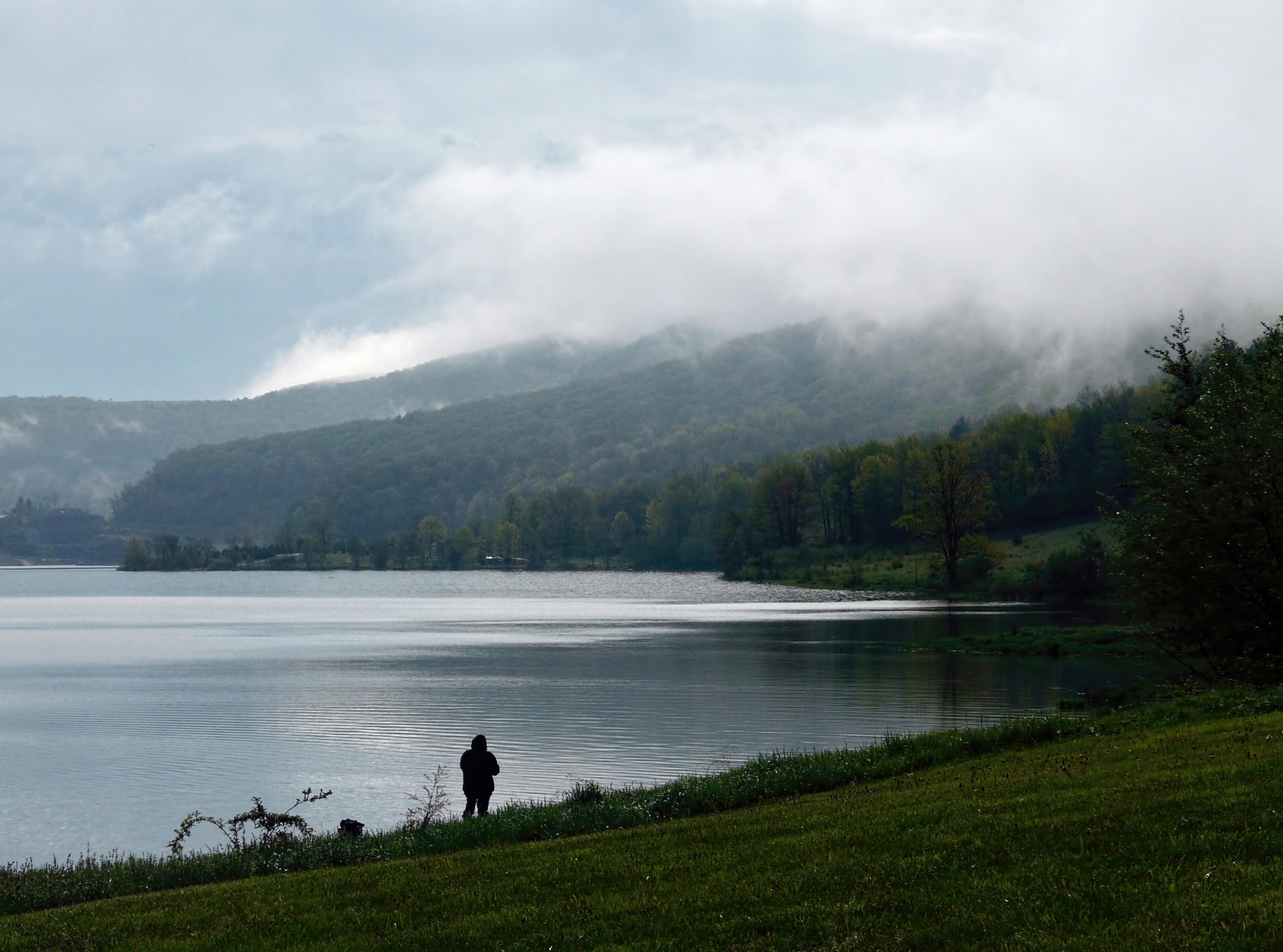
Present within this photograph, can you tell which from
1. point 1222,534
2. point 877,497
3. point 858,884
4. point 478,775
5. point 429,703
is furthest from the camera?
point 877,497

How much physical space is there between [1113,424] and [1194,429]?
409 ft

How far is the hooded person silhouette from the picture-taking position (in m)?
27.7

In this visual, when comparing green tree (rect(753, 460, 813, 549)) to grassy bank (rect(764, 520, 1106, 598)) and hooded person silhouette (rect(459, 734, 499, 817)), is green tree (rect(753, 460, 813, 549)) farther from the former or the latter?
hooded person silhouette (rect(459, 734, 499, 817))

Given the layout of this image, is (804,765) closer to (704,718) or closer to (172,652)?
(704,718)

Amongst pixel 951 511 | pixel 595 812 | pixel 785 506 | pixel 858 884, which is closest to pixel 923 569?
pixel 951 511

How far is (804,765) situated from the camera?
26500mm

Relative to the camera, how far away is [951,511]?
13788 cm

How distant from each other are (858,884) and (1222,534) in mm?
27414

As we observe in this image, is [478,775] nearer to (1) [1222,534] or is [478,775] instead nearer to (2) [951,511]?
(1) [1222,534]

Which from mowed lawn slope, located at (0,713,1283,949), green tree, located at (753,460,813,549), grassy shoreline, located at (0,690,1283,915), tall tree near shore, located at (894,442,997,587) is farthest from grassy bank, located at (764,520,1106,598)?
mowed lawn slope, located at (0,713,1283,949)

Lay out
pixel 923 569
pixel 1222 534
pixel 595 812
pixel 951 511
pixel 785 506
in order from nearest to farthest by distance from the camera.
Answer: pixel 595 812, pixel 1222 534, pixel 951 511, pixel 923 569, pixel 785 506

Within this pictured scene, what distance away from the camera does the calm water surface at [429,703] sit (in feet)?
121

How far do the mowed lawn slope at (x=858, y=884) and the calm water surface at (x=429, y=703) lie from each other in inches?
571

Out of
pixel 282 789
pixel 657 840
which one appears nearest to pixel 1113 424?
pixel 282 789
